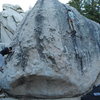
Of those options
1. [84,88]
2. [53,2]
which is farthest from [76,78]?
[53,2]

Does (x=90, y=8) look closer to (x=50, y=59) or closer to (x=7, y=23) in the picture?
(x=7, y=23)

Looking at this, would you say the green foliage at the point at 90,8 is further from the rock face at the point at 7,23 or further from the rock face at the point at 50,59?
the rock face at the point at 50,59

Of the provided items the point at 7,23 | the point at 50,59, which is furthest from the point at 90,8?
the point at 50,59

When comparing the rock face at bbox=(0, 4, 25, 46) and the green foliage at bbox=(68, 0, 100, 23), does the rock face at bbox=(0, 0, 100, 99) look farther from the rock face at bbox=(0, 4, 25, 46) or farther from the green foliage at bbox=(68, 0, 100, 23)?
the green foliage at bbox=(68, 0, 100, 23)

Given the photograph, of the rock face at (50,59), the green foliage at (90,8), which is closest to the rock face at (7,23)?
the rock face at (50,59)

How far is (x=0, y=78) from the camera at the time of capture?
5.39 meters

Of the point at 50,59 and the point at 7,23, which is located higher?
the point at 50,59

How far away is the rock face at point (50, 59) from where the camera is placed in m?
4.98

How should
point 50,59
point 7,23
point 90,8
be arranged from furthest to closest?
point 90,8, point 7,23, point 50,59

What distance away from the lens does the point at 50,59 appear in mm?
4969

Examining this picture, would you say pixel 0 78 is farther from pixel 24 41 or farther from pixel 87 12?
pixel 87 12

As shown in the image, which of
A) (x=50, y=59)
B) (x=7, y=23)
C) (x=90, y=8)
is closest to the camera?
(x=50, y=59)

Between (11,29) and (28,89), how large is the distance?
608cm

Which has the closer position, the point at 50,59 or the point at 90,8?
the point at 50,59
